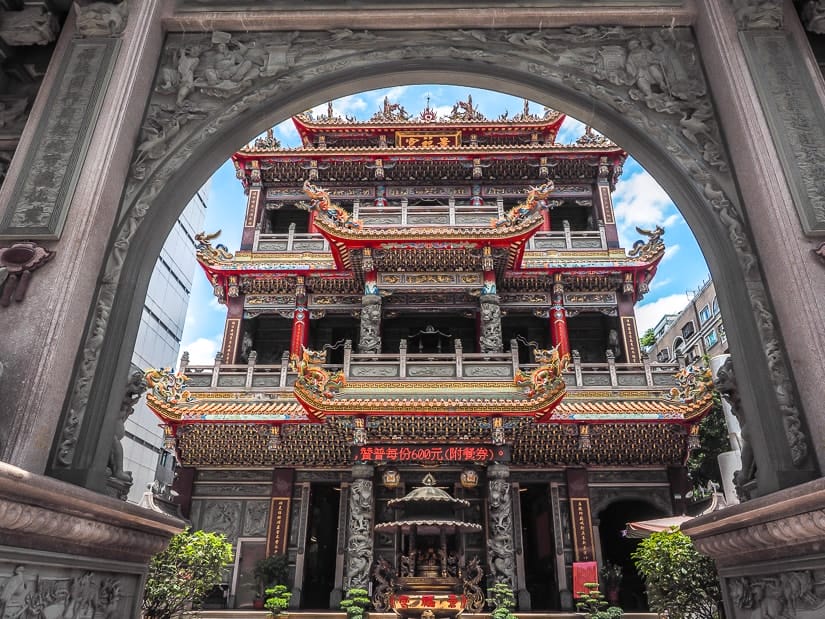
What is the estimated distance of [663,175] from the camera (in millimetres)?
4762

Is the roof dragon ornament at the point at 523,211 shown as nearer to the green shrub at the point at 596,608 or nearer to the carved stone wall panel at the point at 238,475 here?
the green shrub at the point at 596,608

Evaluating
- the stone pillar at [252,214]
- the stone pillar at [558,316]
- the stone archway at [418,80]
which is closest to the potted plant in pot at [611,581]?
the stone pillar at [558,316]

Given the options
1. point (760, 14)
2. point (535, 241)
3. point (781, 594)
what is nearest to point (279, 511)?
point (535, 241)

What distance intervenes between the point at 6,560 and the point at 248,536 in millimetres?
12995

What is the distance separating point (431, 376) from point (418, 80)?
27.7 ft

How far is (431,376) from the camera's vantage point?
42.5 ft

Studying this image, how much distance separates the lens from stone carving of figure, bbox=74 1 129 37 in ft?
15.2

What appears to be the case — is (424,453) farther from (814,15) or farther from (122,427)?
(814,15)

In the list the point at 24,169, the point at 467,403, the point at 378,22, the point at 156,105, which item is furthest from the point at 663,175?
the point at 467,403

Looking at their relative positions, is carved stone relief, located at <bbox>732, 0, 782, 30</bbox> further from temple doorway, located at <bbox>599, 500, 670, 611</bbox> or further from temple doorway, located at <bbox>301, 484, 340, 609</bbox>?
temple doorway, located at <bbox>301, 484, 340, 609</bbox>

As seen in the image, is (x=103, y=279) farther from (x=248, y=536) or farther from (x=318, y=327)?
(x=318, y=327)

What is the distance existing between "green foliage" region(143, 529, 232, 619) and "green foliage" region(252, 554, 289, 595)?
4611mm

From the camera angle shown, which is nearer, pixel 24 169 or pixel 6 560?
pixel 6 560

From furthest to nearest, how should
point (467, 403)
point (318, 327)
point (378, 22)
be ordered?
point (318, 327) → point (467, 403) → point (378, 22)
